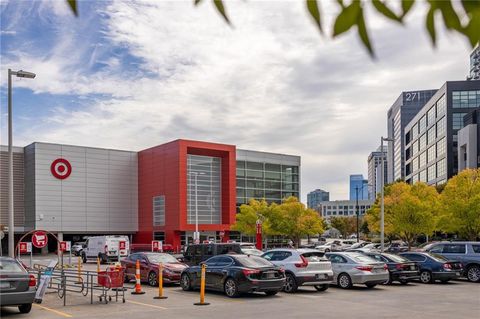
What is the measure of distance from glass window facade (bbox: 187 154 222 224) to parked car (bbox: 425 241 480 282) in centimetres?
4208

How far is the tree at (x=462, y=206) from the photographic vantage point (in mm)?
44719

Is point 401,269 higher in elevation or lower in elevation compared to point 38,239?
lower

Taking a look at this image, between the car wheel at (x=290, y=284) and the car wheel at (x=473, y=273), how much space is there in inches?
397

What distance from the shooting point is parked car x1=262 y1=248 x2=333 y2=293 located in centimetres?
2033

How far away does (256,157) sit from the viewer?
84.4 m

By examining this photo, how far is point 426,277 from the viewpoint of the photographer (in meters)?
24.9

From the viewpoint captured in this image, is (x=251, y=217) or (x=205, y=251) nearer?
(x=205, y=251)

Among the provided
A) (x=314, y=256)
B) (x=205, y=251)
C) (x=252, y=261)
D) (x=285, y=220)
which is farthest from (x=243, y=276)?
(x=285, y=220)

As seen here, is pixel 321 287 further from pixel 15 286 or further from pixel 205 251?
pixel 15 286

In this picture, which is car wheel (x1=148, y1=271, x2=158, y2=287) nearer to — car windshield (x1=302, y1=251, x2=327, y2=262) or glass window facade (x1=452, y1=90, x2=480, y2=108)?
car windshield (x1=302, y1=251, x2=327, y2=262)

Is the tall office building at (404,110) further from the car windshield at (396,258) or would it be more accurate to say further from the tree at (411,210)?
the car windshield at (396,258)

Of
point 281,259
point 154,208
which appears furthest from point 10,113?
point 154,208

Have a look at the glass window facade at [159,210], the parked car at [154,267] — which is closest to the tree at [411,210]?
the parked car at [154,267]

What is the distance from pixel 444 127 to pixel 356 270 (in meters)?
75.8
